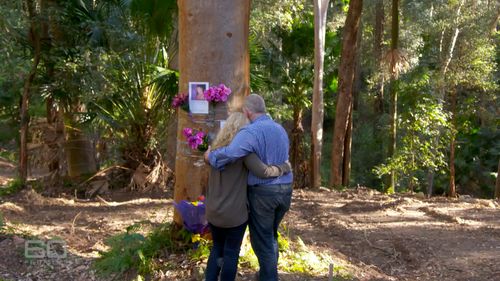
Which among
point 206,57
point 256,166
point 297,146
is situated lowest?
point 297,146

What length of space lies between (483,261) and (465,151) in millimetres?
21344

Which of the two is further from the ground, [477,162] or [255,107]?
[255,107]

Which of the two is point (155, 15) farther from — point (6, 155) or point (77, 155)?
point (6, 155)

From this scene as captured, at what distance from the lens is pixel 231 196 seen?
14.1ft

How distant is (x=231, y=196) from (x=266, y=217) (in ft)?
1.12

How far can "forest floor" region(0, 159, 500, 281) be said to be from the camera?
5.80m

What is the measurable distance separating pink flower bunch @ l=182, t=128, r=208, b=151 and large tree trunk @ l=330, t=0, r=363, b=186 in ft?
35.0

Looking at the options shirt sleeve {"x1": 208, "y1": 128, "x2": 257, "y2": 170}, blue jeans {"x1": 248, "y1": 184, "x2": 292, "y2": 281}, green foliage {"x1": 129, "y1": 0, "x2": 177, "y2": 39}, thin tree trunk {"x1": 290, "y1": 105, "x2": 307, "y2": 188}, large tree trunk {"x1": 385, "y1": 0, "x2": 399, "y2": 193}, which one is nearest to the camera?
shirt sleeve {"x1": 208, "y1": 128, "x2": 257, "y2": 170}

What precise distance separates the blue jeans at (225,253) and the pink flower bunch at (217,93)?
127 centimetres

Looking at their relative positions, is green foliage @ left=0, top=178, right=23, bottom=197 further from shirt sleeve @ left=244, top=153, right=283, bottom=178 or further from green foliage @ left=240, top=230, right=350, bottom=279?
shirt sleeve @ left=244, top=153, right=283, bottom=178

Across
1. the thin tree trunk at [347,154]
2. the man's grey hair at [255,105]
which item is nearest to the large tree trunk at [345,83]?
the thin tree trunk at [347,154]

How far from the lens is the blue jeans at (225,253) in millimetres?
4426

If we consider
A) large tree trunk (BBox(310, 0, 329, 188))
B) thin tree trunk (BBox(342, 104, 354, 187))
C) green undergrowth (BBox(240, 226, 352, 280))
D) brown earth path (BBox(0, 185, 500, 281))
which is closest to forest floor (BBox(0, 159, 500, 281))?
brown earth path (BBox(0, 185, 500, 281))

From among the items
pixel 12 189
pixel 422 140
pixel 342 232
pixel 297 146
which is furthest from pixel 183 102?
pixel 422 140
